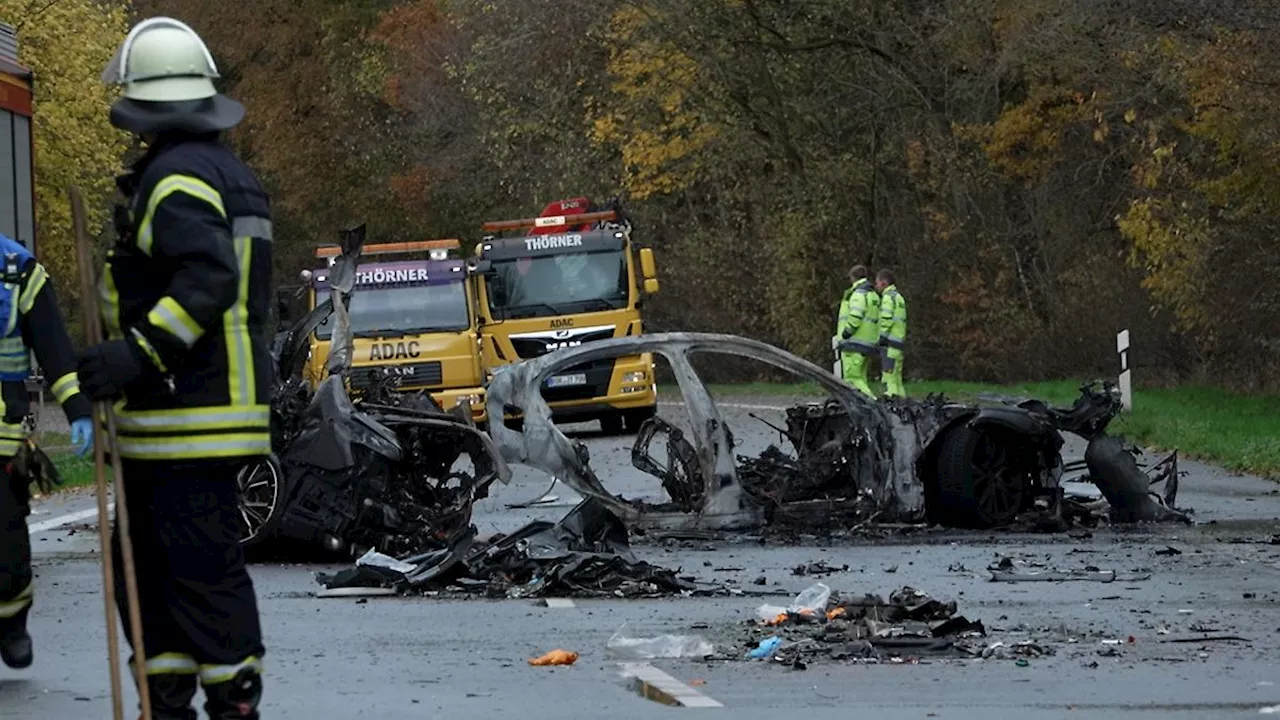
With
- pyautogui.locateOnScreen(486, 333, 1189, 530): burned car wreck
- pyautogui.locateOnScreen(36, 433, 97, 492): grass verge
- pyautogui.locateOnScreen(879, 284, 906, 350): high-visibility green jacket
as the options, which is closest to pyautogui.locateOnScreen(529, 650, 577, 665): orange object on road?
pyautogui.locateOnScreen(486, 333, 1189, 530): burned car wreck

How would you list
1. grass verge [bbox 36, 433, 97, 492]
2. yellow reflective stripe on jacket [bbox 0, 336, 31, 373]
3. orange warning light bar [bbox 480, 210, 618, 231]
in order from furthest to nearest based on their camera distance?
orange warning light bar [bbox 480, 210, 618, 231], grass verge [bbox 36, 433, 97, 492], yellow reflective stripe on jacket [bbox 0, 336, 31, 373]

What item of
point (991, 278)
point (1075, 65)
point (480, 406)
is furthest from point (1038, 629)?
point (991, 278)

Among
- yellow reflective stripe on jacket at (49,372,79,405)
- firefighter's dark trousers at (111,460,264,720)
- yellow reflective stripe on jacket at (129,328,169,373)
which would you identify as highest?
yellow reflective stripe on jacket at (129,328,169,373)

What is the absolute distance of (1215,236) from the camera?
33.3 m

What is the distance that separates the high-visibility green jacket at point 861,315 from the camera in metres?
28.7

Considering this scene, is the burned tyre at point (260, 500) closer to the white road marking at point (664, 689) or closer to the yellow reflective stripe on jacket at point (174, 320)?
the white road marking at point (664, 689)

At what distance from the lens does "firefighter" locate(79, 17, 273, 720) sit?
6184 millimetres

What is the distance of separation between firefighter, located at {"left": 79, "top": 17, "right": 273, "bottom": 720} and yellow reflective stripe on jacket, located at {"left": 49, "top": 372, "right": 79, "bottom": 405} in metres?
2.32

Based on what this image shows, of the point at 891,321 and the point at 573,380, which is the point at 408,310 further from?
the point at 891,321

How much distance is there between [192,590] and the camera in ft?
20.6

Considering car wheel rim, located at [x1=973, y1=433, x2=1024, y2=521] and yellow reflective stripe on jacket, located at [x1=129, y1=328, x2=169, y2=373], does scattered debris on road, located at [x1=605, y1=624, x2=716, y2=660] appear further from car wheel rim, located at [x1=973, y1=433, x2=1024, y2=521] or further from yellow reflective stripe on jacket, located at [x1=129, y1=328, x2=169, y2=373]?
car wheel rim, located at [x1=973, y1=433, x2=1024, y2=521]

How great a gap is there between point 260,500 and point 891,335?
15.7m

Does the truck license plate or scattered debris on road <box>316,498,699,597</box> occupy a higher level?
the truck license plate

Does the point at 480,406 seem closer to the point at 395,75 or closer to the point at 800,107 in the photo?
the point at 800,107
